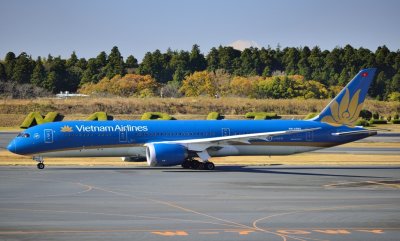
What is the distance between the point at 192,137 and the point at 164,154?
161 inches

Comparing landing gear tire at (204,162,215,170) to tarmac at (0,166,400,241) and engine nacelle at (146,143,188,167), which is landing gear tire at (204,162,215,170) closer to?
tarmac at (0,166,400,241)

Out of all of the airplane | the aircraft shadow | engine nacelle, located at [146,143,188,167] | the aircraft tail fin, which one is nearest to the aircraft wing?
the airplane

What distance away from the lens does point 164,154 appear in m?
47.9

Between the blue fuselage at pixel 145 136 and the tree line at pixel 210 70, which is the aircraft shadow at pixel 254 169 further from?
the tree line at pixel 210 70

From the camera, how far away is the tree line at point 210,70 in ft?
554

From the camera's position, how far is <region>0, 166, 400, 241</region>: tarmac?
2458 cm

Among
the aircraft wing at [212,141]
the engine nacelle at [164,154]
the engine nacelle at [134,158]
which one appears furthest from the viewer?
the engine nacelle at [134,158]

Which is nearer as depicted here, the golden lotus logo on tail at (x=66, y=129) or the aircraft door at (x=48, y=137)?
the aircraft door at (x=48, y=137)

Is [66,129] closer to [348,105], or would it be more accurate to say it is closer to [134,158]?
[134,158]

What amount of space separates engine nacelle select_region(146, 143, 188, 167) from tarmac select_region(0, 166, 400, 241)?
0.86m

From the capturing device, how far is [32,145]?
160ft

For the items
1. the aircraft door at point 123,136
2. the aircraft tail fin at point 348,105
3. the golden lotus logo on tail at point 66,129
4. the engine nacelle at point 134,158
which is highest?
the aircraft tail fin at point 348,105

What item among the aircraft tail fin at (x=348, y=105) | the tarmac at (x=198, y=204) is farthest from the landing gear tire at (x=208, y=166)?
the aircraft tail fin at (x=348, y=105)

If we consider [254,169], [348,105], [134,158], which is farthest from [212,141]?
[348,105]
